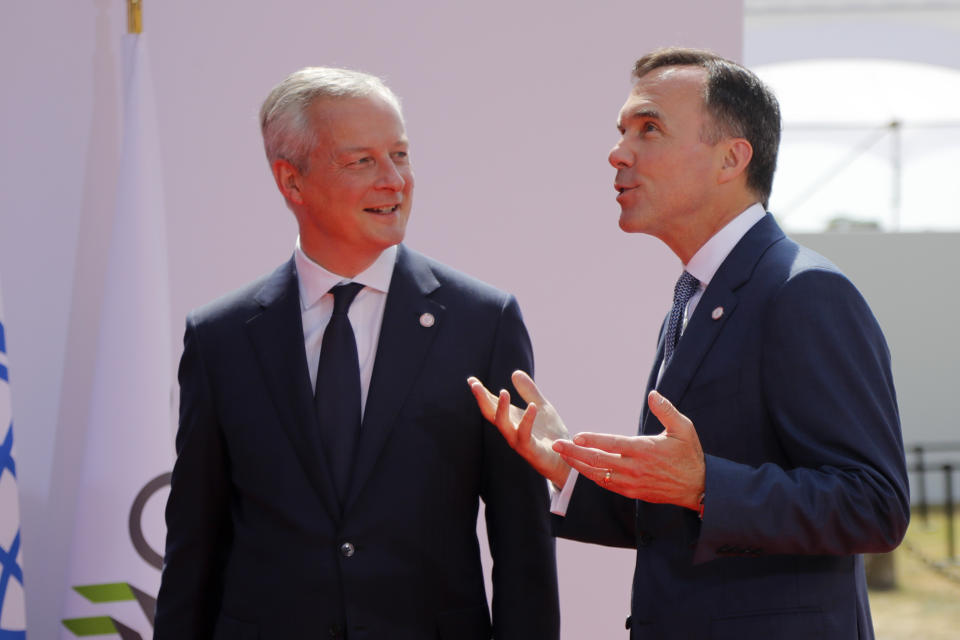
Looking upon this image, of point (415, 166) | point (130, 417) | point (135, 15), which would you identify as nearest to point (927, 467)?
point (415, 166)

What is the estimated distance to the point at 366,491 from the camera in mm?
1746

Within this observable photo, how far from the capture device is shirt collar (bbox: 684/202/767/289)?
173 cm

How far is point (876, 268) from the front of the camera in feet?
35.6

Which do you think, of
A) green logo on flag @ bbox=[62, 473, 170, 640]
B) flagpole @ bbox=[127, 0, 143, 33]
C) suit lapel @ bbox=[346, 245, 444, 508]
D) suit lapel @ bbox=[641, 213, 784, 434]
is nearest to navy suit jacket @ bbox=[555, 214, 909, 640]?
suit lapel @ bbox=[641, 213, 784, 434]

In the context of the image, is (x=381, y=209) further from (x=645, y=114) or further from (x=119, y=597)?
(x=119, y=597)

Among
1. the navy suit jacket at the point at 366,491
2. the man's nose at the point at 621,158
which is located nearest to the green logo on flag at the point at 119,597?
the navy suit jacket at the point at 366,491

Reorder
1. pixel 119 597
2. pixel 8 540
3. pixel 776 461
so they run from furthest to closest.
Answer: pixel 119 597
pixel 8 540
pixel 776 461

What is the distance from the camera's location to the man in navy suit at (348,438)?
1.75 m

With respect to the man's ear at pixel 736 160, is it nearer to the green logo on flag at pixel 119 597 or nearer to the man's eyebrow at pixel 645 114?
the man's eyebrow at pixel 645 114

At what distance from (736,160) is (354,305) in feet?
2.50

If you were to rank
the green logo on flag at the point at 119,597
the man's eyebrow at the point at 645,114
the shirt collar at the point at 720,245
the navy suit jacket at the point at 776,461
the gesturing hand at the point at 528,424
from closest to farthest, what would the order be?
the navy suit jacket at the point at 776,461
the gesturing hand at the point at 528,424
the shirt collar at the point at 720,245
the man's eyebrow at the point at 645,114
the green logo on flag at the point at 119,597

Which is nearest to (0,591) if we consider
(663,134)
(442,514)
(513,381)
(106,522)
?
(106,522)

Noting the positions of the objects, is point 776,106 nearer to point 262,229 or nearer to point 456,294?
point 456,294

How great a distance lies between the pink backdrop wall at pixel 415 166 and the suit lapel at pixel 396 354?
1.49 metres
